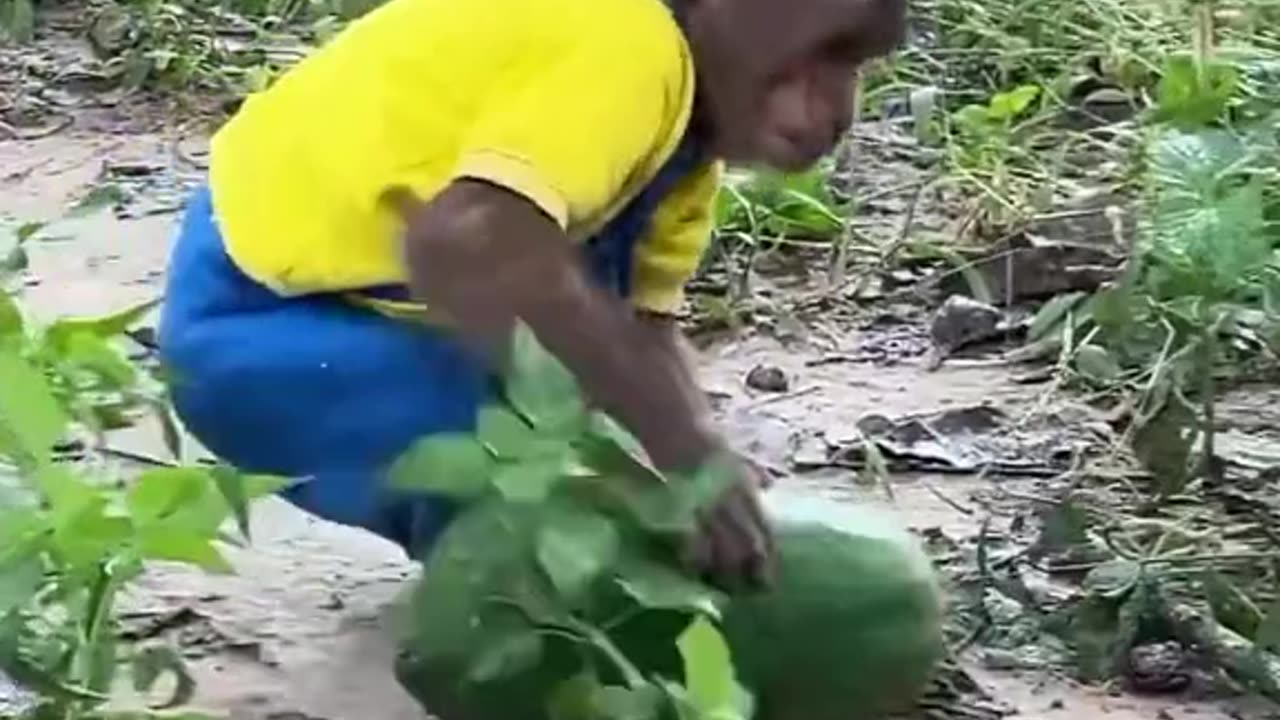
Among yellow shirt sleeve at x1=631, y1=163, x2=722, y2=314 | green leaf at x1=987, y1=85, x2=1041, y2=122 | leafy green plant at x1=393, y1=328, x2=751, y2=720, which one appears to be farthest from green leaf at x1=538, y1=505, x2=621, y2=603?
green leaf at x1=987, y1=85, x2=1041, y2=122

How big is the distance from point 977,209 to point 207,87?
1100mm

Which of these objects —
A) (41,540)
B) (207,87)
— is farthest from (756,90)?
(207,87)

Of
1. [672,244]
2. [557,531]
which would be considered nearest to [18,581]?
[557,531]

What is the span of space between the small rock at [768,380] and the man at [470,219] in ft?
1.69

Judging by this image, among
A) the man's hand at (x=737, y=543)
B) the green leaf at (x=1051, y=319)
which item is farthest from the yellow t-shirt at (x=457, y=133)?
the green leaf at (x=1051, y=319)

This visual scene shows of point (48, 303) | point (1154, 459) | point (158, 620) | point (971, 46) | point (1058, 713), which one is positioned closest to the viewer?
point (1058, 713)

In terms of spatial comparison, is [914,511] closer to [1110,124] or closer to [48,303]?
[48,303]

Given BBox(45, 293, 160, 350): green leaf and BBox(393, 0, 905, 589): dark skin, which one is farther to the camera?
BBox(393, 0, 905, 589): dark skin

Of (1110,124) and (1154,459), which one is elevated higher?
(1154,459)

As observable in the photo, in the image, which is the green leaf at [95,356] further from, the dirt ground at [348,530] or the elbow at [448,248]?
the dirt ground at [348,530]

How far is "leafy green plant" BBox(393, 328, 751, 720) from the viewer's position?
4.42ft

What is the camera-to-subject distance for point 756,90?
1735mm

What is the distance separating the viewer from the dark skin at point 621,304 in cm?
161

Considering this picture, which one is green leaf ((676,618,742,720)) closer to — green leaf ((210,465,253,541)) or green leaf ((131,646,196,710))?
green leaf ((210,465,253,541))
